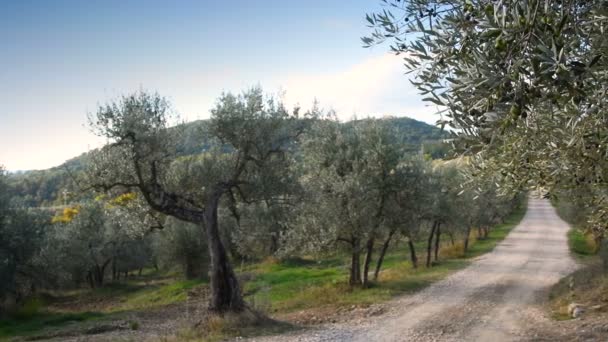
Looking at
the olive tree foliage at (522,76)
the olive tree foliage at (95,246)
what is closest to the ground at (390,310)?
the olive tree foliage at (95,246)

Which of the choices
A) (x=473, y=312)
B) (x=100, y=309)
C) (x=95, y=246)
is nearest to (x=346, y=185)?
(x=473, y=312)

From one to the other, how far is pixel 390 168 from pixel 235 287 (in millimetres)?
11029

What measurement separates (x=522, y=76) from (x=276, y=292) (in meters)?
24.4

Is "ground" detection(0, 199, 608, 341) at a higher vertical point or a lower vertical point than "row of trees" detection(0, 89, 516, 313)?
lower

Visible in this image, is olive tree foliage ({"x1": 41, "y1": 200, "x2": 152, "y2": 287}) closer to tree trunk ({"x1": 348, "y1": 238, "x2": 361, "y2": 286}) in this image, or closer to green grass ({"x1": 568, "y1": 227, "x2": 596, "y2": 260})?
tree trunk ({"x1": 348, "y1": 238, "x2": 361, "y2": 286})

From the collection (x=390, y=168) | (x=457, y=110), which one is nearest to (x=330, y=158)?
(x=390, y=168)

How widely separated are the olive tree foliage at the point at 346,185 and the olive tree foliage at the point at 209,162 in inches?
136

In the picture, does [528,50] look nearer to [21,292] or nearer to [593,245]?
[21,292]

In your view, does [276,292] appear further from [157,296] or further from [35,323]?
[157,296]

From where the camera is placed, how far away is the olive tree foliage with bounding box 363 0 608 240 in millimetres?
4895

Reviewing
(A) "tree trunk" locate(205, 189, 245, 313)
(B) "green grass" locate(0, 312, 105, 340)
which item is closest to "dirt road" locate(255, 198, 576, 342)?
(A) "tree trunk" locate(205, 189, 245, 313)

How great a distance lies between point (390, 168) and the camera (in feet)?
82.7

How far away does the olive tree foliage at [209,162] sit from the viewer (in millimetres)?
17375

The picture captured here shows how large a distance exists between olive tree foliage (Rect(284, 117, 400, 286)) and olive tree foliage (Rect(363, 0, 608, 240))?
1549 centimetres
